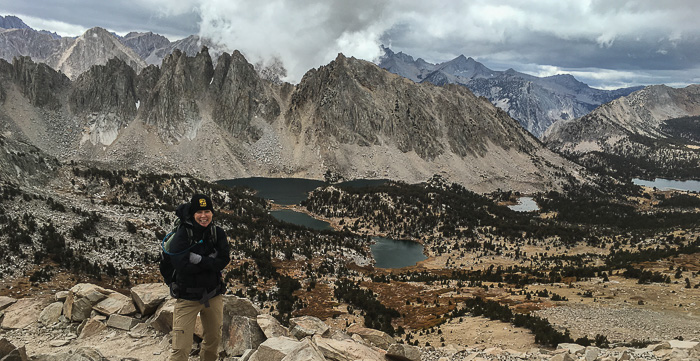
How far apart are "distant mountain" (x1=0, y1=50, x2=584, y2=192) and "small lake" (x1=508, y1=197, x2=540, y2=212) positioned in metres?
12.8

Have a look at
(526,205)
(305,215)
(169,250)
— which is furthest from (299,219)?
(526,205)

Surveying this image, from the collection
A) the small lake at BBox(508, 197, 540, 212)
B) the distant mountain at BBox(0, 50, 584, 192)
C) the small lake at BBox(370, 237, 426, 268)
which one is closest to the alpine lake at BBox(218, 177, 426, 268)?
the small lake at BBox(370, 237, 426, 268)

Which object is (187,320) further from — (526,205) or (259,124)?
(259,124)

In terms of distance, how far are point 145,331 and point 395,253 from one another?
6438 centimetres

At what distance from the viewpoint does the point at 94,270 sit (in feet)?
96.4

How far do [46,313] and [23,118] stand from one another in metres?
157

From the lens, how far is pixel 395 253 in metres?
75.1

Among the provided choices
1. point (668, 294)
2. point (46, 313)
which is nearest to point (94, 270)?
point (46, 313)

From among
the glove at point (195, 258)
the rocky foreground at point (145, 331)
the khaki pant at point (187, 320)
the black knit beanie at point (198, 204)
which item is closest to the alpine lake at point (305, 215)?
the rocky foreground at point (145, 331)

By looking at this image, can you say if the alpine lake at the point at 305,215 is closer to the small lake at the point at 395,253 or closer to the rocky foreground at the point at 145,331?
the small lake at the point at 395,253

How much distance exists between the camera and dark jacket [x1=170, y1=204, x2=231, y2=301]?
27.4 ft

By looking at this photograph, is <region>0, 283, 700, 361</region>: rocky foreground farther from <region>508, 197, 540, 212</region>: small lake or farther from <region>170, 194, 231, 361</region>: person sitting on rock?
<region>508, 197, 540, 212</region>: small lake

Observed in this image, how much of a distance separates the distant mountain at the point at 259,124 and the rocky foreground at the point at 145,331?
12987cm

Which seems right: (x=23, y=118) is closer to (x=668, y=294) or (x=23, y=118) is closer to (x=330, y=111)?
(x=330, y=111)
